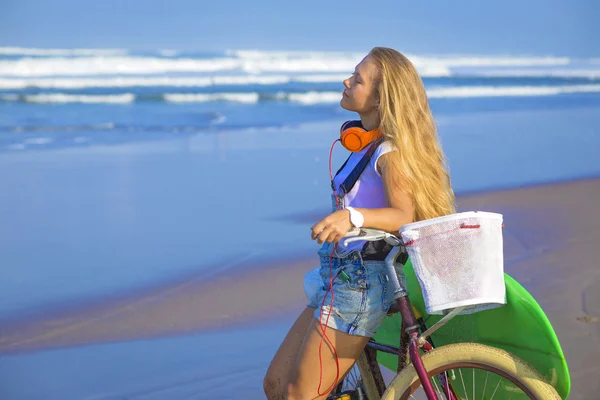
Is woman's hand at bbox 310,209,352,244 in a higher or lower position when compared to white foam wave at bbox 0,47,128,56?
lower

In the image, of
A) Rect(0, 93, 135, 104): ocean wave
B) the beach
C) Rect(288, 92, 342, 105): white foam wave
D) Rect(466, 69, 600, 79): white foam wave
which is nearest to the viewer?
the beach

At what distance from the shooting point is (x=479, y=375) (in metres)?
2.86

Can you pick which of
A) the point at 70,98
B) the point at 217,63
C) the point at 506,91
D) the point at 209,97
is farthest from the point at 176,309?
the point at 217,63

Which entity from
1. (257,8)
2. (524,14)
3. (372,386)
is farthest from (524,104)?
(524,14)

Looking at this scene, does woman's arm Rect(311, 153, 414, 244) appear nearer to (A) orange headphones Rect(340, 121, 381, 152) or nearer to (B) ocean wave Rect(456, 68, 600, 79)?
(A) orange headphones Rect(340, 121, 381, 152)

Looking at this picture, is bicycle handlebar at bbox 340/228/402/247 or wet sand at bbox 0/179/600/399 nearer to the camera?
bicycle handlebar at bbox 340/228/402/247

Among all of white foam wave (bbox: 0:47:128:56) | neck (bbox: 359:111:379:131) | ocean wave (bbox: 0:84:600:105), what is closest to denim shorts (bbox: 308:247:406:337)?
neck (bbox: 359:111:379:131)

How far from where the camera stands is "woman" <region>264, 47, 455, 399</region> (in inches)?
109

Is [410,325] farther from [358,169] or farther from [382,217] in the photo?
[358,169]

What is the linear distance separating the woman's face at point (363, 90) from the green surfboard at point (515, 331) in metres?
0.61

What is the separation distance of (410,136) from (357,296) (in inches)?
22.9

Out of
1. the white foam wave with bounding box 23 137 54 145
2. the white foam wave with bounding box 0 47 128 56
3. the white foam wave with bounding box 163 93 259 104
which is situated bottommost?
the white foam wave with bounding box 23 137 54 145

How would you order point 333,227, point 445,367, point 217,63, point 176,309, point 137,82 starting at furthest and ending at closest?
point 217,63 < point 137,82 < point 176,309 < point 445,367 < point 333,227

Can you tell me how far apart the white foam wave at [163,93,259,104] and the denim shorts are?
16.8m
